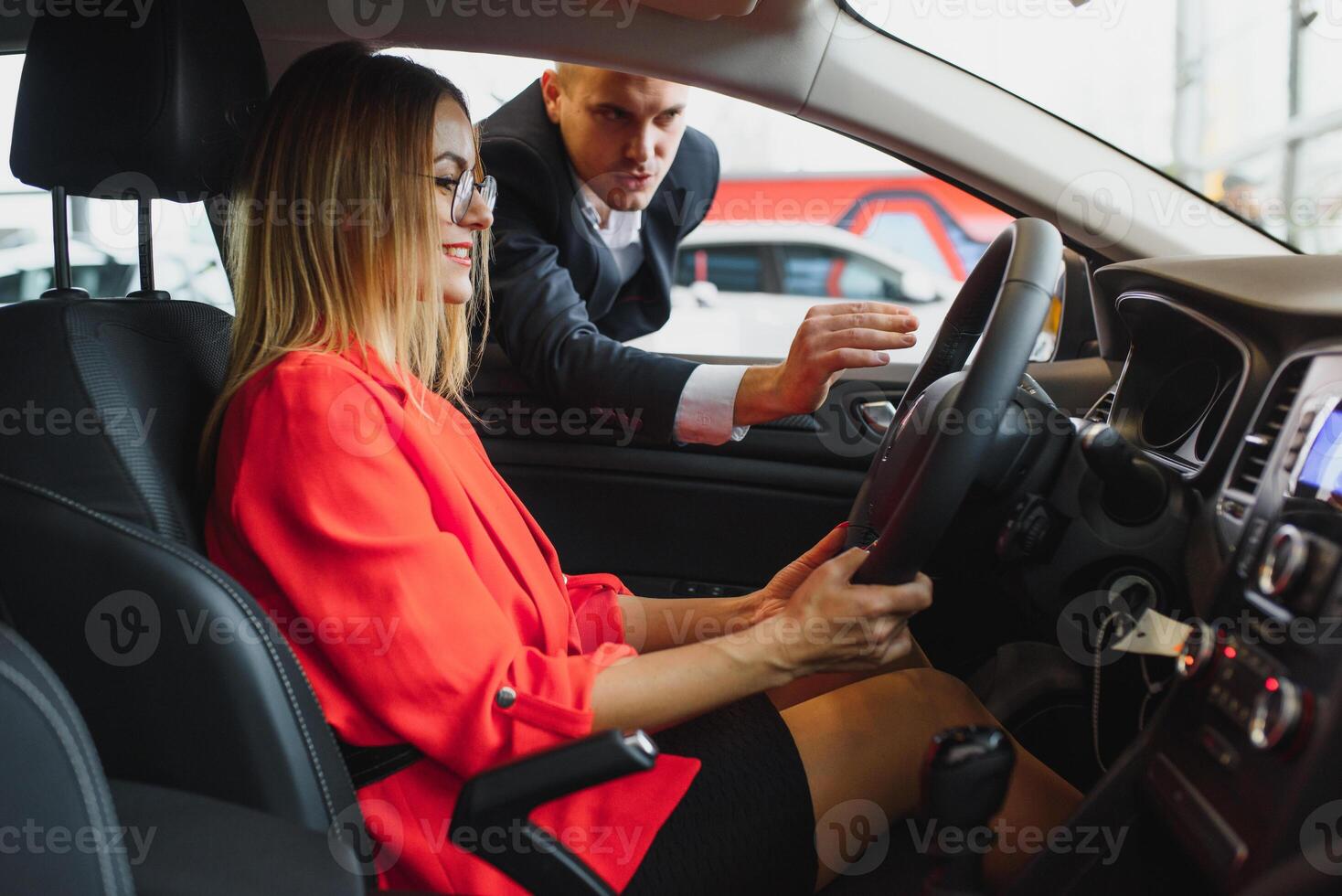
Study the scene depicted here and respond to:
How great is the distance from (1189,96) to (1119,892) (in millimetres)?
3015

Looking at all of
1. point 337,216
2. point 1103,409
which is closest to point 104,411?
point 337,216

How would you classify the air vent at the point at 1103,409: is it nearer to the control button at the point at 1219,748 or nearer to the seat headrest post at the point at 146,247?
the control button at the point at 1219,748

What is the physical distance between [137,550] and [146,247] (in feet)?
1.63

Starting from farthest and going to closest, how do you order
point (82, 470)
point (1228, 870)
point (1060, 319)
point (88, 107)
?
point (1060, 319) → point (88, 107) → point (82, 470) → point (1228, 870)

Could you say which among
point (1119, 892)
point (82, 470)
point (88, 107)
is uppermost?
point (88, 107)

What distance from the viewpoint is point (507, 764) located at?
83cm

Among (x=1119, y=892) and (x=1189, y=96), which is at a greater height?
(x=1189, y=96)

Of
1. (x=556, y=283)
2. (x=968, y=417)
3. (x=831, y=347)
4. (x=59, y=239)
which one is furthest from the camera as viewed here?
(x=556, y=283)

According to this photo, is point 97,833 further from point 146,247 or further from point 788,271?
point 788,271

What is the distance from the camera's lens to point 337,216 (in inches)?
42.4

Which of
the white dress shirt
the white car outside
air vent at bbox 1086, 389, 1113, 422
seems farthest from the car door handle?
the white car outside

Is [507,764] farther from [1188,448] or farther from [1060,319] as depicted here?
[1060,319]

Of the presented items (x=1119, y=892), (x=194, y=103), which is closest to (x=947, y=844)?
(x=1119, y=892)

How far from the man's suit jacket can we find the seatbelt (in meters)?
0.77
